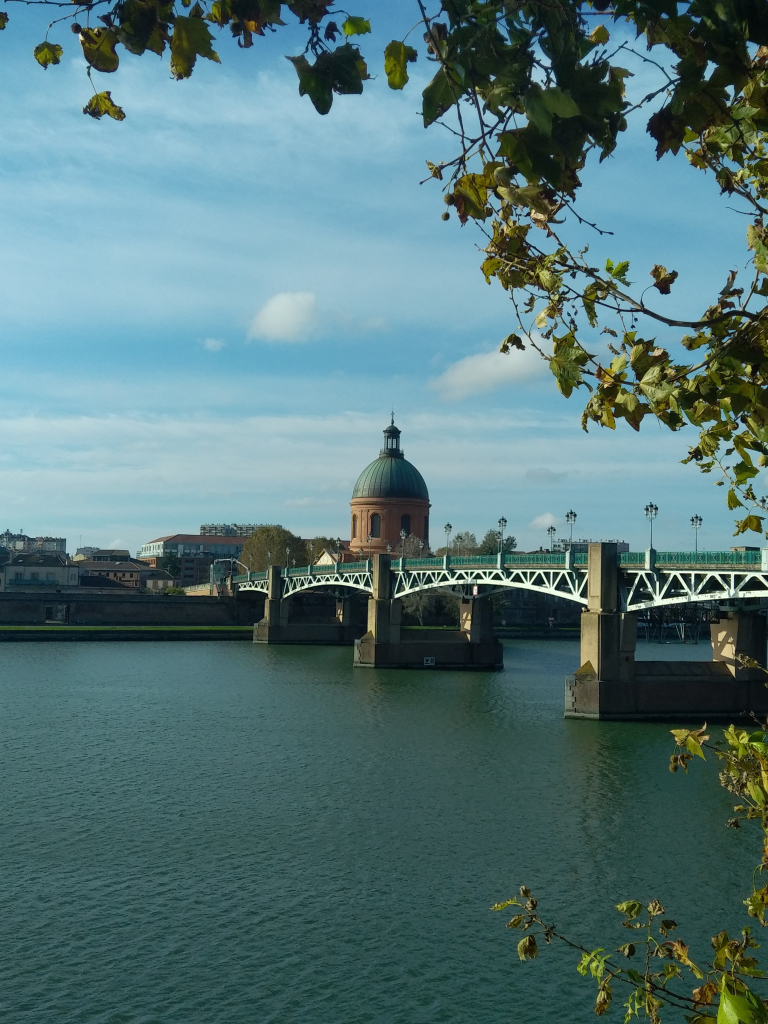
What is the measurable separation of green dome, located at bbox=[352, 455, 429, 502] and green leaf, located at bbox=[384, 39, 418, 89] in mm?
118792

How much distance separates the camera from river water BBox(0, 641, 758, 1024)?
1496cm

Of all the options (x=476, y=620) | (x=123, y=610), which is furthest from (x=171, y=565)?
(x=476, y=620)

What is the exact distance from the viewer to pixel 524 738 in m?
38.2

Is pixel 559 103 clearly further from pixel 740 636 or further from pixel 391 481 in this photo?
pixel 391 481

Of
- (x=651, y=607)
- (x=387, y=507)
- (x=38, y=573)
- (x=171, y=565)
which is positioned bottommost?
(x=651, y=607)

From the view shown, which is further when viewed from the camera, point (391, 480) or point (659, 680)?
point (391, 480)

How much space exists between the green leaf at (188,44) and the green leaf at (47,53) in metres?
0.91

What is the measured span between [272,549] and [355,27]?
120139 millimetres

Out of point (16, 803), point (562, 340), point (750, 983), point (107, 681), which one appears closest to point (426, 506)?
point (107, 681)

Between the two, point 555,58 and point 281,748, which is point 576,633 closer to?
point 281,748

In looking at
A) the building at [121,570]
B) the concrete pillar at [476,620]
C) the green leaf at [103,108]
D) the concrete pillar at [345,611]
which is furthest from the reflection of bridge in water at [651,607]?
the building at [121,570]

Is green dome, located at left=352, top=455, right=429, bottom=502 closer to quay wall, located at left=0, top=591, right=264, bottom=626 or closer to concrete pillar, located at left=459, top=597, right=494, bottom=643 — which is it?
quay wall, located at left=0, top=591, right=264, bottom=626

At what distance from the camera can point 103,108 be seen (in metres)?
4.63

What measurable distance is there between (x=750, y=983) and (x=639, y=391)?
1318 cm
